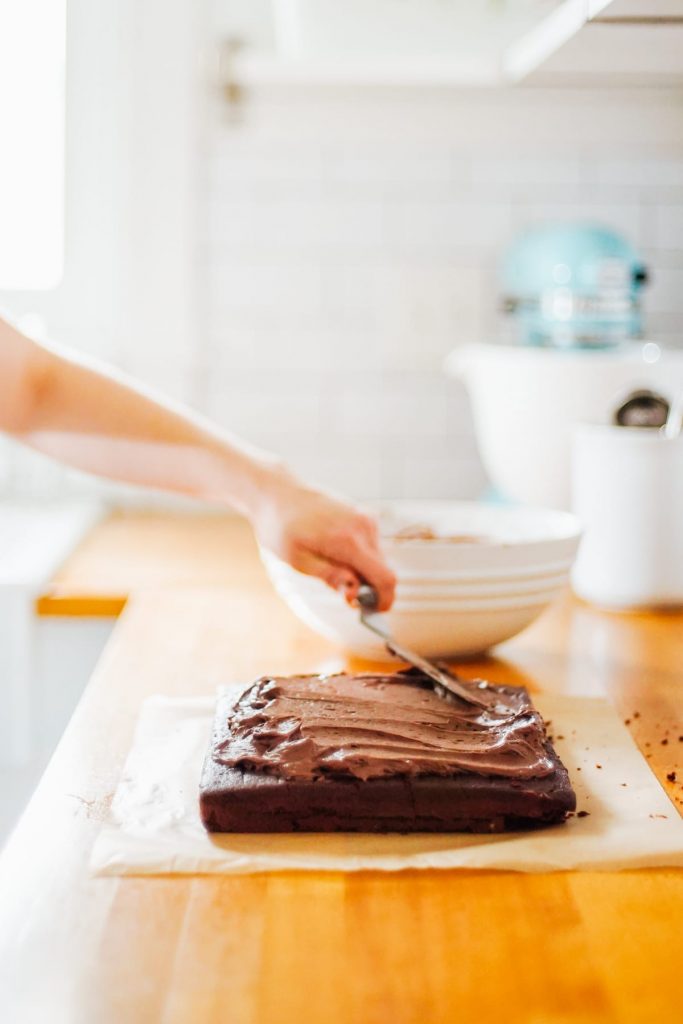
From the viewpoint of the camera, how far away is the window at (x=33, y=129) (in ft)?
6.60

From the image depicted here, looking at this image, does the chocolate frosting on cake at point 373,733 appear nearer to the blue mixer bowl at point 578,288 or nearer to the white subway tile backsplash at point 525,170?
the blue mixer bowl at point 578,288

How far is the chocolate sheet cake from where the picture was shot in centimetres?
85

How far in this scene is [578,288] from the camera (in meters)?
1.79

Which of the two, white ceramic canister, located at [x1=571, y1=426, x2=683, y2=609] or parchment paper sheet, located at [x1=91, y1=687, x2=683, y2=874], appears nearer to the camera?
parchment paper sheet, located at [x1=91, y1=687, x2=683, y2=874]

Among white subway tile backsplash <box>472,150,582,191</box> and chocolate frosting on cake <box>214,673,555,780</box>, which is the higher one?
white subway tile backsplash <box>472,150,582,191</box>

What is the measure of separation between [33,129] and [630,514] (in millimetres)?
1140

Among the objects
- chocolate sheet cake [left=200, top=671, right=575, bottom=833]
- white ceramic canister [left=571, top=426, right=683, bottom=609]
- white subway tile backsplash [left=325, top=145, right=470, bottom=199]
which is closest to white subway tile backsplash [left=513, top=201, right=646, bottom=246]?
white subway tile backsplash [left=325, top=145, right=470, bottom=199]

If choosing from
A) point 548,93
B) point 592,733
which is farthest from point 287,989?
point 548,93

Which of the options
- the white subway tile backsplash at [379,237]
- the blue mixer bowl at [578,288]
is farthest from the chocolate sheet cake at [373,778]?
the white subway tile backsplash at [379,237]

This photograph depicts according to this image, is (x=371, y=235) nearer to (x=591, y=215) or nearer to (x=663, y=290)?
(x=591, y=215)

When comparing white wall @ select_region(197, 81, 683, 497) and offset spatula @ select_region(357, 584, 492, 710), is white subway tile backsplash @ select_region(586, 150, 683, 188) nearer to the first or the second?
white wall @ select_region(197, 81, 683, 497)

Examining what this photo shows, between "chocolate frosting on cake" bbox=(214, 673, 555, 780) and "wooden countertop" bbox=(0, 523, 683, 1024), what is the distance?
8 cm

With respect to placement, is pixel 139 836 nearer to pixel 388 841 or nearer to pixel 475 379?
pixel 388 841

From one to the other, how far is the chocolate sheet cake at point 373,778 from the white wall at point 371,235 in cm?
114
